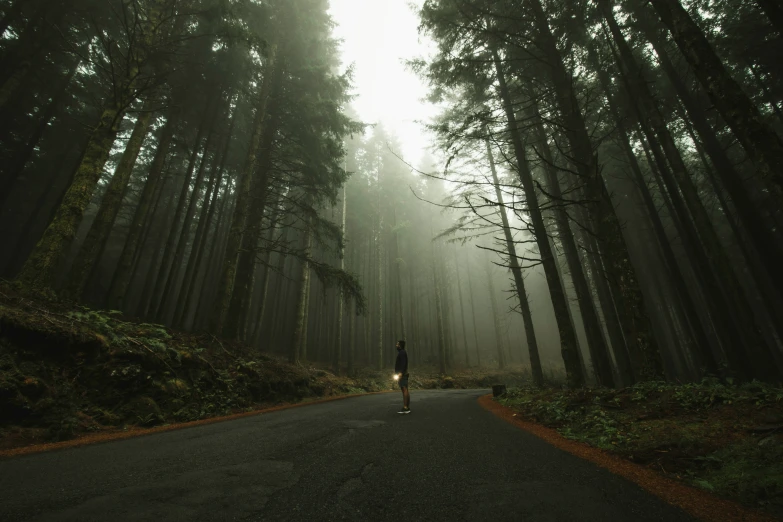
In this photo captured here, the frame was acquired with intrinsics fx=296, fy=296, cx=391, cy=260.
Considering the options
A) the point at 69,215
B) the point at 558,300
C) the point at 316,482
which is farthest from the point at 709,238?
the point at 69,215

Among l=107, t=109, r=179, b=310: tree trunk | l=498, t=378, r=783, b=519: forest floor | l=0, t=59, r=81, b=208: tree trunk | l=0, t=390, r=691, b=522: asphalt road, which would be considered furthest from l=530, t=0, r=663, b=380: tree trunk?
l=0, t=59, r=81, b=208: tree trunk

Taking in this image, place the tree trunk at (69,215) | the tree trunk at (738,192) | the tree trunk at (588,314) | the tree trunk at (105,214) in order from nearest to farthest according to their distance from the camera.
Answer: the tree trunk at (69,215) < the tree trunk at (738,192) < the tree trunk at (105,214) < the tree trunk at (588,314)

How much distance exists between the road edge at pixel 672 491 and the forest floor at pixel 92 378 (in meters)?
6.36

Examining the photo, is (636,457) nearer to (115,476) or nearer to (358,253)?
(115,476)

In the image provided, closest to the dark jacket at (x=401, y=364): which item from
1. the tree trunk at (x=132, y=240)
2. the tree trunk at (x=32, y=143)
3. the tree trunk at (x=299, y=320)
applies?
the tree trunk at (x=299, y=320)

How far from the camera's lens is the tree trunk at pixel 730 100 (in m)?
3.68

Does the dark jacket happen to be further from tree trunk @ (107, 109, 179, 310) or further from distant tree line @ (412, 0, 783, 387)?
tree trunk @ (107, 109, 179, 310)

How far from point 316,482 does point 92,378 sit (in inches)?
204

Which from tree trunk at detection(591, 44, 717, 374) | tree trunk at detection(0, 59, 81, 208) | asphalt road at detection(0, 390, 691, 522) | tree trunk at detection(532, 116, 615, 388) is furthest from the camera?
tree trunk at detection(0, 59, 81, 208)

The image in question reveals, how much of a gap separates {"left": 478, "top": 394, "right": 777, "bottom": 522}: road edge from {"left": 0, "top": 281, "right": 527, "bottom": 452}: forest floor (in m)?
6.36

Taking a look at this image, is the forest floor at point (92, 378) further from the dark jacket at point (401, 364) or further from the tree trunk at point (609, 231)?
the tree trunk at point (609, 231)

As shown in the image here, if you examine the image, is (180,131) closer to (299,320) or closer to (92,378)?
(299,320)

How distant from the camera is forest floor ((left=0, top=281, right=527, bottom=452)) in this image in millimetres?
4117

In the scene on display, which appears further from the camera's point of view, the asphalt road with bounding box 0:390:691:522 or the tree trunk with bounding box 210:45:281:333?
the tree trunk with bounding box 210:45:281:333
